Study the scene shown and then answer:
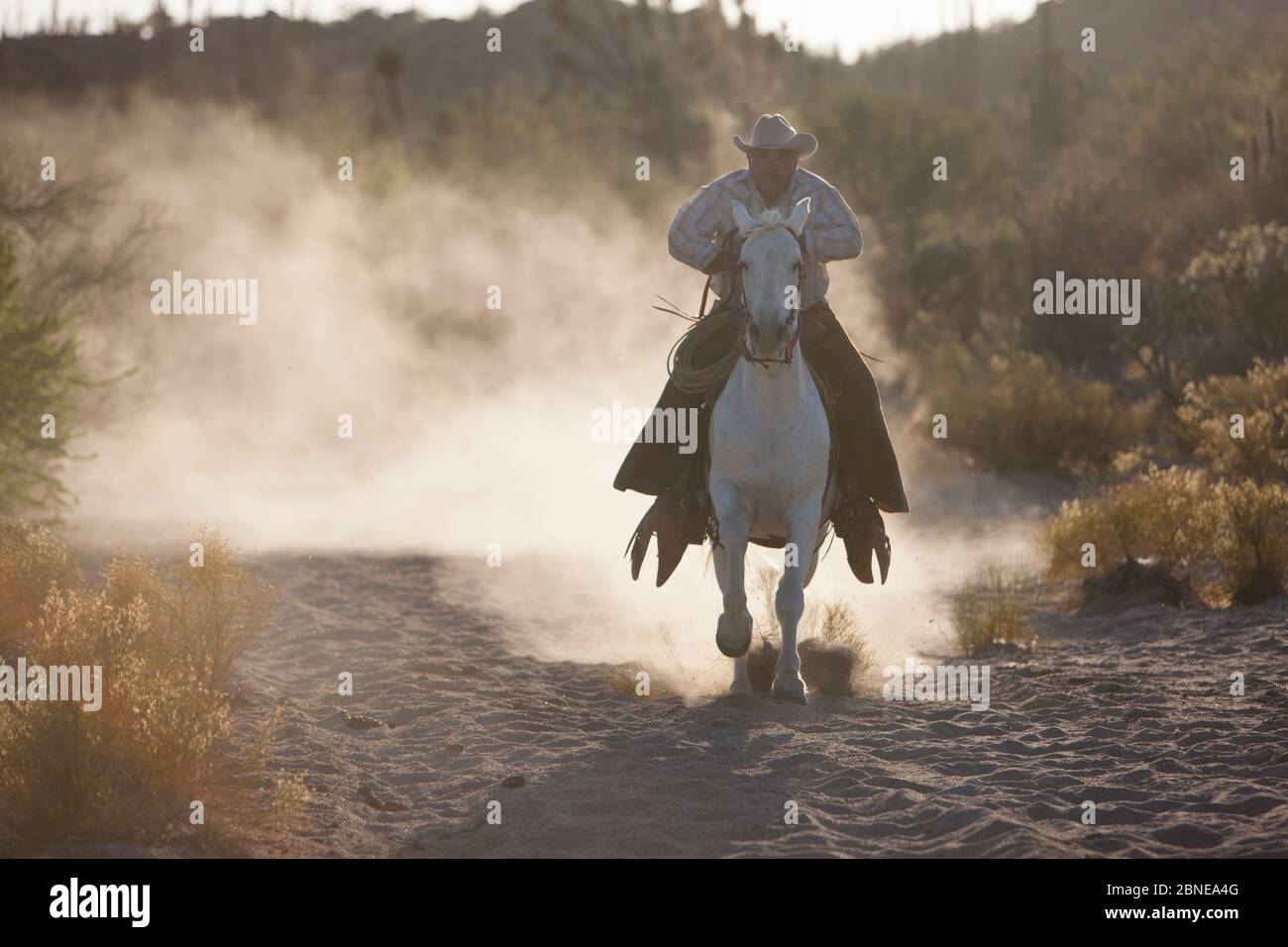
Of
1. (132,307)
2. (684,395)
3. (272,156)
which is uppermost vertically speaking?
(272,156)

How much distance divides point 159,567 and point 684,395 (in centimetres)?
621

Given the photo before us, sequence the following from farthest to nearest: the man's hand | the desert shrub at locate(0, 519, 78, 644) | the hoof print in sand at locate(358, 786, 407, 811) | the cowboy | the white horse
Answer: the desert shrub at locate(0, 519, 78, 644)
the cowboy
the man's hand
the white horse
the hoof print in sand at locate(358, 786, 407, 811)

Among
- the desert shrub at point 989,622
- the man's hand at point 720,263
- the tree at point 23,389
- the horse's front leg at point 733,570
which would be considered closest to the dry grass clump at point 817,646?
the horse's front leg at point 733,570

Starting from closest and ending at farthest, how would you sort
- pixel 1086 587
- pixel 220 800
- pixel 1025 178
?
pixel 220 800 → pixel 1086 587 → pixel 1025 178

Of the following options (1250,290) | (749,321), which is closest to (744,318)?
(749,321)

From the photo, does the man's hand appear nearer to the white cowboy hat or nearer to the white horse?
the white horse

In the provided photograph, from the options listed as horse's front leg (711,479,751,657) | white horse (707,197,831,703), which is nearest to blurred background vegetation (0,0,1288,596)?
white horse (707,197,831,703)

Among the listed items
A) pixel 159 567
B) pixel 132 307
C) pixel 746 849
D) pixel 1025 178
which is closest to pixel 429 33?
pixel 1025 178

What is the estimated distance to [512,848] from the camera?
635 centimetres

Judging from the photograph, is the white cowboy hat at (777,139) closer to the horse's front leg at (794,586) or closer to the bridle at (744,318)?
the bridle at (744,318)

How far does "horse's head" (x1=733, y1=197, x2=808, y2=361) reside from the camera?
7309mm

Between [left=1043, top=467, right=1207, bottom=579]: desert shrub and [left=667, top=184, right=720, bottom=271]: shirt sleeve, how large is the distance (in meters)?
5.69

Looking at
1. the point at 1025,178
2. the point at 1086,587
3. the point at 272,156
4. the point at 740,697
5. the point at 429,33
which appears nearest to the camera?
the point at 740,697
